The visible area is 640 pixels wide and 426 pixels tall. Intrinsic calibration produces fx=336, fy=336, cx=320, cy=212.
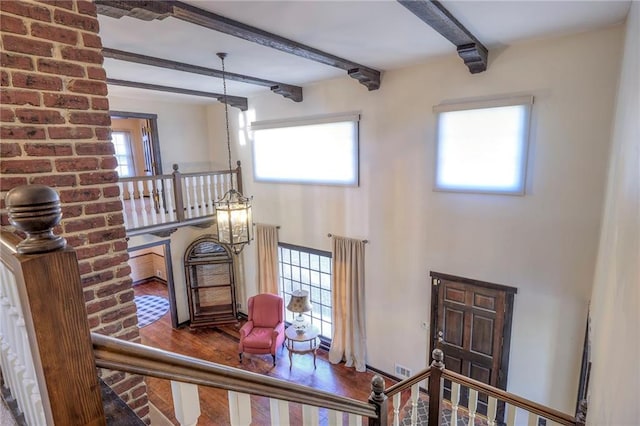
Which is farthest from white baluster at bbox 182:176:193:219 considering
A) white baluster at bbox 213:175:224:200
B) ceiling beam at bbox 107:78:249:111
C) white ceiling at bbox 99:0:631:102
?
white ceiling at bbox 99:0:631:102

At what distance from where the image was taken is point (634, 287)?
47.3 inches

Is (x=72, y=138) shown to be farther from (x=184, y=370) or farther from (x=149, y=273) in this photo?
(x=149, y=273)

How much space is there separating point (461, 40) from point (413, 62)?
1.02 metres

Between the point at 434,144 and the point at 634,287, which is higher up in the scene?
the point at 434,144

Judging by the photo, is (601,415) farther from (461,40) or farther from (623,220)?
(461,40)

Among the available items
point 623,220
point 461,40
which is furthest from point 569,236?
point 461,40

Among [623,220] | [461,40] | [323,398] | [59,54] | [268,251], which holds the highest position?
[461,40]

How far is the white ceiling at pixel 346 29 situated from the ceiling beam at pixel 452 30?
2.5 inches

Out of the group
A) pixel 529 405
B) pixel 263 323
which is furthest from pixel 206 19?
pixel 263 323

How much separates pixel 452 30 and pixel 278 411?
123 inches

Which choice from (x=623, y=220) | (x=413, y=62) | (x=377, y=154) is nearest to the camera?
(x=623, y=220)

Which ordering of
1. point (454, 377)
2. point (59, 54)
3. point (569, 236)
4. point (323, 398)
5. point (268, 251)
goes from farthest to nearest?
point (268, 251) < point (569, 236) < point (454, 377) < point (59, 54) < point (323, 398)

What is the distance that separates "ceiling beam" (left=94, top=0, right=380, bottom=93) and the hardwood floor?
3.55m

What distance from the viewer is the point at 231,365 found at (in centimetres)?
593
